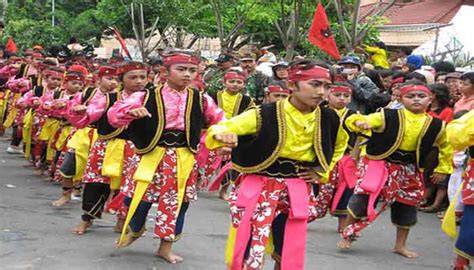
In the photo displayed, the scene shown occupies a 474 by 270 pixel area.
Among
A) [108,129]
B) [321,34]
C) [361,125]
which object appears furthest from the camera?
[321,34]

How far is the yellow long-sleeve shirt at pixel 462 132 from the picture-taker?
5805 mm

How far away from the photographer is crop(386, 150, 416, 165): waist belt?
24.1 ft

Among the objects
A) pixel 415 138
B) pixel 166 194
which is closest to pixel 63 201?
pixel 166 194

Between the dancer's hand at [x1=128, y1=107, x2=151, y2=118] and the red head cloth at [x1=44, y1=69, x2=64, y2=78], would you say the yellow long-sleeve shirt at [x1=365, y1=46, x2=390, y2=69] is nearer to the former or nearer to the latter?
the red head cloth at [x1=44, y1=69, x2=64, y2=78]

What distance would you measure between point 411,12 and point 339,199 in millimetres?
18469

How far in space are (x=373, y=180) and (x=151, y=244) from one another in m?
2.14

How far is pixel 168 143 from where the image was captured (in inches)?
263

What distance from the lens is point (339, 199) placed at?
839 cm

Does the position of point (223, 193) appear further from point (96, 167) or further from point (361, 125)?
point (361, 125)

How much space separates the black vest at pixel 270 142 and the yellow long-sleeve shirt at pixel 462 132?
3.07 feet

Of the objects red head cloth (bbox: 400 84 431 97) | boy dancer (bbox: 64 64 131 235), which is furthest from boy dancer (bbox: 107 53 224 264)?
red head cloth (bbox: 400 84 431 97)

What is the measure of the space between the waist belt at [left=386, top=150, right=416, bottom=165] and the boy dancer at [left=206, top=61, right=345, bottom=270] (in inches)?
73.4

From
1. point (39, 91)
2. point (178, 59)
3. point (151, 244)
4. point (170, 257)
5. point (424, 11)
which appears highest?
point (424, 11)

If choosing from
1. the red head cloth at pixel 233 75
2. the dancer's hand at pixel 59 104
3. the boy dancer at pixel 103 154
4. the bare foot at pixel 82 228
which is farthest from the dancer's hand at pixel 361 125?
the red head cloth at pixel 233 75
